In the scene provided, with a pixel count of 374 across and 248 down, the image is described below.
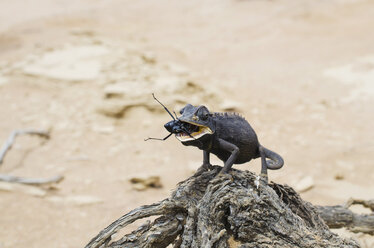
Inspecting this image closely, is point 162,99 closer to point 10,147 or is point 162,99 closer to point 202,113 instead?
point 10,147

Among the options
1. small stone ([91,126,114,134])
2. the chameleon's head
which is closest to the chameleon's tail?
the chameleon's head

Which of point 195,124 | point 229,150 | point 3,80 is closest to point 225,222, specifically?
point 229,150

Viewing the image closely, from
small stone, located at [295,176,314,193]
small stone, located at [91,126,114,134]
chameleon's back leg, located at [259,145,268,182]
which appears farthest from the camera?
small stone, located at [91,126,114,134]

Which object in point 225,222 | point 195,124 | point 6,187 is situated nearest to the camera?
point 195,124

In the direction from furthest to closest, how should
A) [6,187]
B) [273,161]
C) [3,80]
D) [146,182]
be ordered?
[3,80], [146,182], [6,187], [273,161]

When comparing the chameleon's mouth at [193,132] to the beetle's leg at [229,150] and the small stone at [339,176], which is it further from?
the small stone at [339,176]

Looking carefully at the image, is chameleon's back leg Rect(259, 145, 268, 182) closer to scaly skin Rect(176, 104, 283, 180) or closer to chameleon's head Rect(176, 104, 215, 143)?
scaly skin Rect(176, 104, 283, 180)

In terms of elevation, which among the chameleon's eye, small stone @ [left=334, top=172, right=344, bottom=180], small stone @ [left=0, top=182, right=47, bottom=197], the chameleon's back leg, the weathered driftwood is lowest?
small stone @ [left=0, top=182, right=47, bottom=197]

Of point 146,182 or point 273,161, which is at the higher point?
point 273,161
